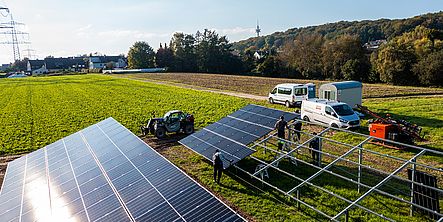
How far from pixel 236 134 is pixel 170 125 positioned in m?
6.90

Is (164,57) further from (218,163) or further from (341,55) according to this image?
(218,163)

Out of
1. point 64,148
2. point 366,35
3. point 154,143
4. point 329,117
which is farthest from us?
point 366,35

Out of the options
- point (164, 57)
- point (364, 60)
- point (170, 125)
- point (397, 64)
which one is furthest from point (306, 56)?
point (170, 125)

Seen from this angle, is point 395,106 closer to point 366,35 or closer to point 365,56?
point 365,56

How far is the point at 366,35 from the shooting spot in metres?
131

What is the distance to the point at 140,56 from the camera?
117312 mm

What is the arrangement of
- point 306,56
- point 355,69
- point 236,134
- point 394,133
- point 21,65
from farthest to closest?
point 21,65, point 306,56, point 355,69, point 394,133, point 236,134

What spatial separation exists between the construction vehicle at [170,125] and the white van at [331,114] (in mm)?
8655

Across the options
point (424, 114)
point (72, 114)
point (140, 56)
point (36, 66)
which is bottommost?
point (72, 114)

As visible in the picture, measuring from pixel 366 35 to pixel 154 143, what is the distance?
12995cm

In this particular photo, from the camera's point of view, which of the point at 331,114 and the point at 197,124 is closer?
the point at 331,114

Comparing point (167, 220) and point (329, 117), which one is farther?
point (329, 117)

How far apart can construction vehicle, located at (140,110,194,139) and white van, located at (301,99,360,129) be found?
866 cm

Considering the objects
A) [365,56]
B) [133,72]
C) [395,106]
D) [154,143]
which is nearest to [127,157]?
[154,143]
